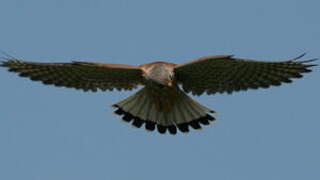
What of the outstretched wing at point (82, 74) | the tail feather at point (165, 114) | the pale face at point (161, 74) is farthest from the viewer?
the tail feather at point (165, 114)

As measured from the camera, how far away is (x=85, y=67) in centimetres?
1630

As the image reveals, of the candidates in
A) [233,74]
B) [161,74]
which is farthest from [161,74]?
[233,74]

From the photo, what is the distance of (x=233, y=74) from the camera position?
16.2 m

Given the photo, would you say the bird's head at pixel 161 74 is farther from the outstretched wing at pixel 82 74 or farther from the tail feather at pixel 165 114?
the tail feather at pixel 165 114

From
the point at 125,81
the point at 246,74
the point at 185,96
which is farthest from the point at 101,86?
the point at 246,74

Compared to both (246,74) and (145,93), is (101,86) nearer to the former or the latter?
(145,93)

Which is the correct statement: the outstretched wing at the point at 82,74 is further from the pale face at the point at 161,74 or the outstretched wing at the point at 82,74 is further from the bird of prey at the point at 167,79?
the pale face at the point at 161,74

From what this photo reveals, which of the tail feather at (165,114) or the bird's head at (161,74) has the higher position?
the bird's head at (161,74)

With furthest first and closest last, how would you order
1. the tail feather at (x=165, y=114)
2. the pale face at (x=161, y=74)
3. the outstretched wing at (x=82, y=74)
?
the tail feather at (x=165, y=114) → the outstretched wing at (x=82, y=74) → the pale face at (x=161, y=74)

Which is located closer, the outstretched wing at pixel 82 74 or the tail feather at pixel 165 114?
the outstretched wing at pixel 82 74

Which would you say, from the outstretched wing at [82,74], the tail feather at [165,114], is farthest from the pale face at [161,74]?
the tail feather at [165,114]

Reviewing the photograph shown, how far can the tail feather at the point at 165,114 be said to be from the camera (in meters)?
16.8

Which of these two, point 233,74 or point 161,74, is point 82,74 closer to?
point 161,74

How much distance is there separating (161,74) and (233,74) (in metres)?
1.44
